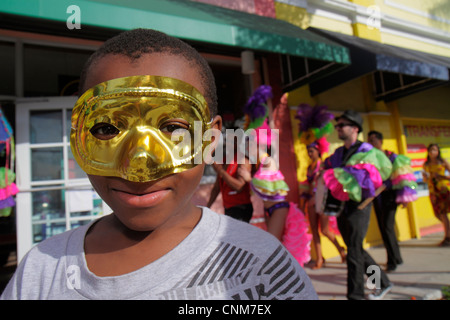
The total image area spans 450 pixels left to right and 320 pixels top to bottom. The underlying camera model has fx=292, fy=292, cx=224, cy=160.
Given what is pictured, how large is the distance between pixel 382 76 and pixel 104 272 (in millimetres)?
6047

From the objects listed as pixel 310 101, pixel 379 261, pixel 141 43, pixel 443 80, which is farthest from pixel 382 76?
pixel 141 43

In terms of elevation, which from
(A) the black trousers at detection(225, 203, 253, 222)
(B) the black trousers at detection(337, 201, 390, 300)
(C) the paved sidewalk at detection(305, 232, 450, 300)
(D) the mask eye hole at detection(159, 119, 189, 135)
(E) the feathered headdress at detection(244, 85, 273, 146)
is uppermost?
(E) the feathered headdress at detection(244, 85, 273, 146)

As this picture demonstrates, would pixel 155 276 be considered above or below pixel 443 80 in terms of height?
below

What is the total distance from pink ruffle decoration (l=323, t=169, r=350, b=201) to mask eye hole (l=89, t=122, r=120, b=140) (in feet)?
7.70

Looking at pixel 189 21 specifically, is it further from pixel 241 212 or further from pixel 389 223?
pixel 389 223

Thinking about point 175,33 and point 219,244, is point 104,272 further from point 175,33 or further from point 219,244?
point 175,33

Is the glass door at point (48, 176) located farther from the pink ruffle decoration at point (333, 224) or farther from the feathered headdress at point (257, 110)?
the pink ruffle decoration at point (333, 224)

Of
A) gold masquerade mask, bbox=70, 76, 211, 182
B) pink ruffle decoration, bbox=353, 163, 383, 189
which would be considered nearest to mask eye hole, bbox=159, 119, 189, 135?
gold masquerade mask, bbox=70, 76, 211, 182

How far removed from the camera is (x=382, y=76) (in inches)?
216

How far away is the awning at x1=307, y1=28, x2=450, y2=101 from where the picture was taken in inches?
161

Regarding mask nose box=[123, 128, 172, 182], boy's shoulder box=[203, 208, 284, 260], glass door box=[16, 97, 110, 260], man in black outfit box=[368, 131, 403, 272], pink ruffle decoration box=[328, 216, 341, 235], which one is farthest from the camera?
pink ruffle decoration box=[328, 216, 341, 235]

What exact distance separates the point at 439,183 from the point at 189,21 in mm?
4127

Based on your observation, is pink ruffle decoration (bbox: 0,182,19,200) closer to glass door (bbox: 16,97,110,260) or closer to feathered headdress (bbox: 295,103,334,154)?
glass door (bbox: 16,97,110,260)

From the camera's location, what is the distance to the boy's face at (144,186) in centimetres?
71
